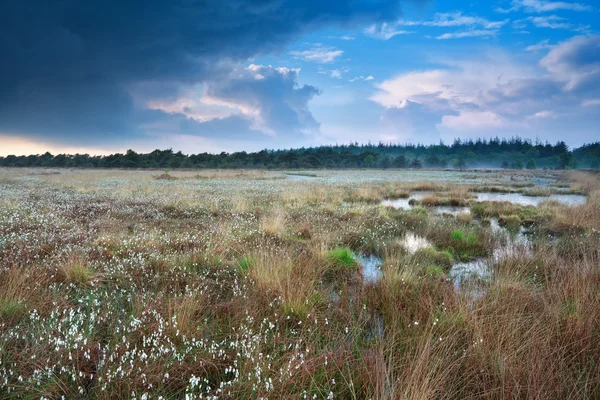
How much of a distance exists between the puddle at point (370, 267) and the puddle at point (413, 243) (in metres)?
1.13

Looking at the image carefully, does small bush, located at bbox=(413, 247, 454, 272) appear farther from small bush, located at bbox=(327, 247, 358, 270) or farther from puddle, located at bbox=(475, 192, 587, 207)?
puddle, located at bbox=(475, 192, 587, 207)

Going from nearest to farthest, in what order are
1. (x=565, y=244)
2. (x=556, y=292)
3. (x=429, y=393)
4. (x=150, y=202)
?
(x=429, y=393) → (x=556, y=292) → (x=565, y=244) → (x=150, y=202)

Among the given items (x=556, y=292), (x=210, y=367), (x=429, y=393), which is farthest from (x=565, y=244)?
(x=210, y=367)

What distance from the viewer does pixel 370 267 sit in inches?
311

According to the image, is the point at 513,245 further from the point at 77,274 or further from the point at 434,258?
the point at 77,274

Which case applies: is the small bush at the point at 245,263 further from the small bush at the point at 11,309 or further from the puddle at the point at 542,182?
the puddle at the point at 542,182

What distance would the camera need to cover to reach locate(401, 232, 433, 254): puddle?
9242 mm

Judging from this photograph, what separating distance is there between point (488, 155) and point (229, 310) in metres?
208

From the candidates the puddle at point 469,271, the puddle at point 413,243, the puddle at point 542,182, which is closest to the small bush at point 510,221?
the puddle at point 413,243

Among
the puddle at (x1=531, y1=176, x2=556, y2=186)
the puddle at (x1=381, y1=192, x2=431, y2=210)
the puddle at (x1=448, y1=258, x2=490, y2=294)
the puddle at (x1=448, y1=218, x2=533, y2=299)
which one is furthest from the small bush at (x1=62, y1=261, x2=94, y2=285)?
the puddle at (x1=531, y1=176, x2=556, y2=186)

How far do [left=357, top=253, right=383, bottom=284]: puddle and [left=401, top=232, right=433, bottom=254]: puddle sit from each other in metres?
1.13

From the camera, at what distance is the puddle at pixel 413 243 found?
9242mm

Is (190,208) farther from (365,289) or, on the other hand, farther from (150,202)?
(365,289)

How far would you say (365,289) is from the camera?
5.85 meters
